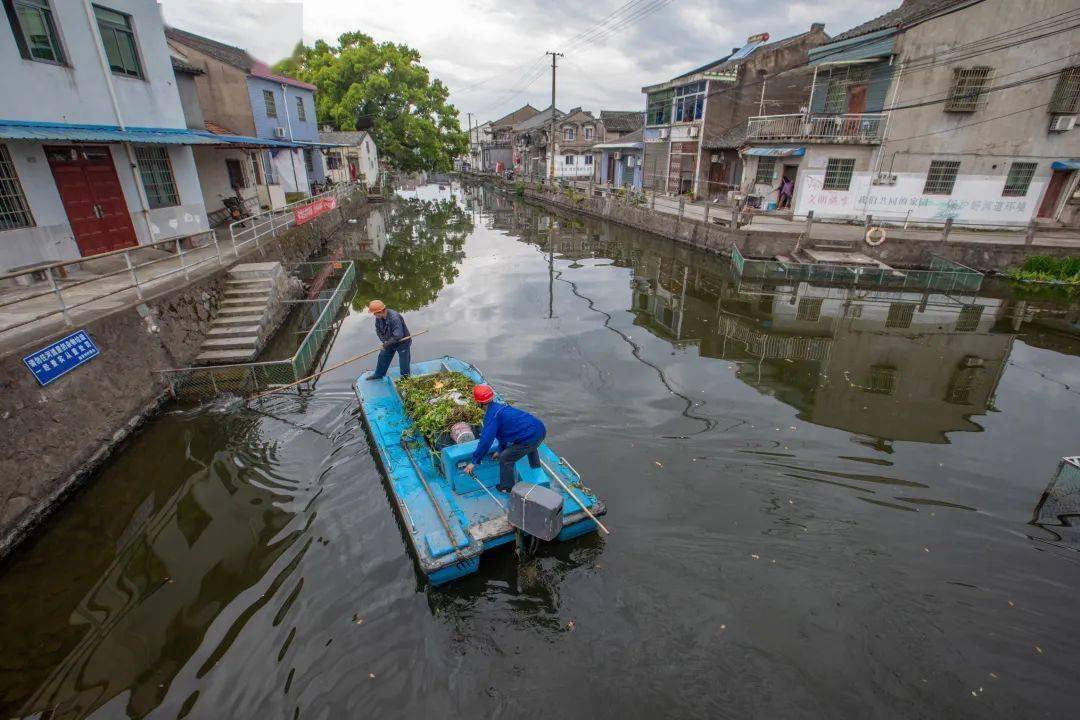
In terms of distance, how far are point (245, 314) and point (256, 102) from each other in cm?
2097

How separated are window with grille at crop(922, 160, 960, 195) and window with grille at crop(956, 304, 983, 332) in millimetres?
10614

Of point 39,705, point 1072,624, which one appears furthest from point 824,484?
point 39,705

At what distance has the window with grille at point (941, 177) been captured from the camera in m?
25.0

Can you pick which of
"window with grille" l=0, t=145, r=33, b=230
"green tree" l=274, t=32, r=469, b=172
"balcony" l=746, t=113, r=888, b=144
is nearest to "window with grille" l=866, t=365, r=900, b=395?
"balcony" l=746, t=113, r=888, b=144

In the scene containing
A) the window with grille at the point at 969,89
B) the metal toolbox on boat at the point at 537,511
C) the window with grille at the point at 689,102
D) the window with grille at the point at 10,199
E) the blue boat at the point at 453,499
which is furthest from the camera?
the window with grille at the point at 689,102

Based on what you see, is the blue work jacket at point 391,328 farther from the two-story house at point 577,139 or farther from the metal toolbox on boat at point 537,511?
the two-story house at point 577,139

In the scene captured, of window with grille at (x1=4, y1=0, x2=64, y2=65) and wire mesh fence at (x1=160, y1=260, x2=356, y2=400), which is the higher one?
window with grille at (x1=4, y1=0, x2=64, y2=65)

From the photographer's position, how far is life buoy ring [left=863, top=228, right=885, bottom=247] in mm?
22797

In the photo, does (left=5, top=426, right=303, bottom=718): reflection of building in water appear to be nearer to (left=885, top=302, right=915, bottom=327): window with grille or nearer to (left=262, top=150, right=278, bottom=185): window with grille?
(left=885, top=302, right=915, bottom=327): window with grille

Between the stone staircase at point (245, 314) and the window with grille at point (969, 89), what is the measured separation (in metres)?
30.9

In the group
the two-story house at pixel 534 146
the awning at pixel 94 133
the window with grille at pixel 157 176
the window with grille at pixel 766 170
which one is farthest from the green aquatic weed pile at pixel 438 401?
the two-story house at pixel 534 146

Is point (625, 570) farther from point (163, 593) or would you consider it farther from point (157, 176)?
point (157, 176)

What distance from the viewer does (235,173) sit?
2480cm

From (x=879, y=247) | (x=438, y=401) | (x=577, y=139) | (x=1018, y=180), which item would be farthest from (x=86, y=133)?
(x=577, y=139)
